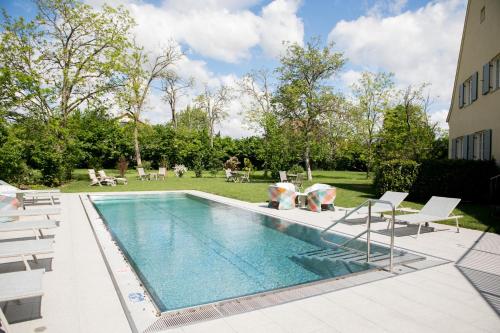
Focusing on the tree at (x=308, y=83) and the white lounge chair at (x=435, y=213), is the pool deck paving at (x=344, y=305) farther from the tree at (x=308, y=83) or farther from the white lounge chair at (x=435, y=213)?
the tree at (x=308, y=83)

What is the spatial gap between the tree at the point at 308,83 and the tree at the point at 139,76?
40.9 ft

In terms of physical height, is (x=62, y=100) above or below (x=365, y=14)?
below

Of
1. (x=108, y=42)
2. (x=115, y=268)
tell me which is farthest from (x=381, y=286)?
(x=108, y=42)

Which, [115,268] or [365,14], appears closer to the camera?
[115,268]

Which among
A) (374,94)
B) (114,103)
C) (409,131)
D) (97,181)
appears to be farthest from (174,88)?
(409,131)

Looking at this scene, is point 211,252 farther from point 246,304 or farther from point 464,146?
point 464,146

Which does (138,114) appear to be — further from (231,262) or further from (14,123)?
(231,262)

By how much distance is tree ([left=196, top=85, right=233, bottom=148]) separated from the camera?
4516cm

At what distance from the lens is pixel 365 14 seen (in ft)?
60.3

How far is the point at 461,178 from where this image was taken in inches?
513

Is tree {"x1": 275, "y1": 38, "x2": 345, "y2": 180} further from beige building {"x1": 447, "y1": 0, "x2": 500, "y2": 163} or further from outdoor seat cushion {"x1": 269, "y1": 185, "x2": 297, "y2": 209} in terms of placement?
outdoor seat cushion {"x1": 269, "y1": 185, "x2": 297, "y2": 209}

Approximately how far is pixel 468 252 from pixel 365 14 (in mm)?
15711

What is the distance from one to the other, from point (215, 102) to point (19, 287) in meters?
43.5

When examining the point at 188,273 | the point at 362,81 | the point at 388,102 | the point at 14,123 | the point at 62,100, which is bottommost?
the point at 188,273
